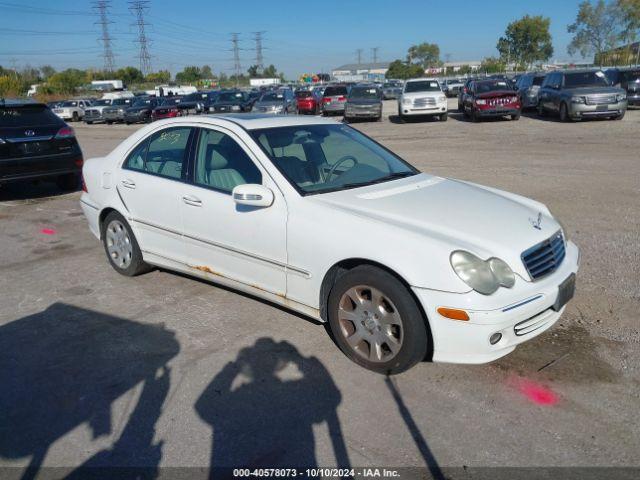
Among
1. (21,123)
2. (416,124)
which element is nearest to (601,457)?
(21,123)

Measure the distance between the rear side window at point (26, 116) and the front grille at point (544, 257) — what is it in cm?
884

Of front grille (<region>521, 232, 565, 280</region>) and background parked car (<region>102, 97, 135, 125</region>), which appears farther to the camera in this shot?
background parked car (<region>102, 97, 135, 125</region>)

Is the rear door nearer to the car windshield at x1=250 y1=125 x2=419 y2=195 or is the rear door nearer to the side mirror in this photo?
the car windshield at x1=250 y1=125 x2=419 y2=195

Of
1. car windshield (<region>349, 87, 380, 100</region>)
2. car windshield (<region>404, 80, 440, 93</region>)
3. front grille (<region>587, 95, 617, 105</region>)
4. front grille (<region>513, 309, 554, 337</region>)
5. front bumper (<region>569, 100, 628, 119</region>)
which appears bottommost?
front grille (<region>513, 309, 554, 337</region>)

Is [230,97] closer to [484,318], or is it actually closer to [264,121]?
[264,121]

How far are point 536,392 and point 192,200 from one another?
2.88 meters

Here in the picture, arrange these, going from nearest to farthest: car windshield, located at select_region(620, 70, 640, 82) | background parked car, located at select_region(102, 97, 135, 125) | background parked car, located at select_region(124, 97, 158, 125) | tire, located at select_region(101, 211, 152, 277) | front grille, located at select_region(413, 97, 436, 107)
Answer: tire, located at select_region(101, 211, 152, 277) < front grille, located at select_region(413, 97, 436, 107) < car windshield, located at select_region(620, 70, 640, 82) < background parked car, located at select_region(124, 97, 158, 125) < background parked car, located at select_region(102, 97, 135, 125)

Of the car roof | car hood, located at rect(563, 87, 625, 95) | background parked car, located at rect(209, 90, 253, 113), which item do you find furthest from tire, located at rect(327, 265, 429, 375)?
background parked car, located at rect(209, 90, 253, 113)

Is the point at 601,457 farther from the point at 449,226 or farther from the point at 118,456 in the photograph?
the point at 118,456

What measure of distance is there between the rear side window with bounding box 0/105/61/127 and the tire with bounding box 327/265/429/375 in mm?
7955

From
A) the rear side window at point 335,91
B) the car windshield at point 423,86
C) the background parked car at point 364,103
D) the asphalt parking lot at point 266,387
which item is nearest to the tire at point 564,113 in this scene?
the car windshield at point 423,86

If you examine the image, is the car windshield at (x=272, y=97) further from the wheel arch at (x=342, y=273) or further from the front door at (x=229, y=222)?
the wheel arch at (x=342, y=273)

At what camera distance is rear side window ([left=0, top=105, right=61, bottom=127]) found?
9.24 metres

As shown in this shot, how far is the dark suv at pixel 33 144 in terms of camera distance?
29.7 ft
